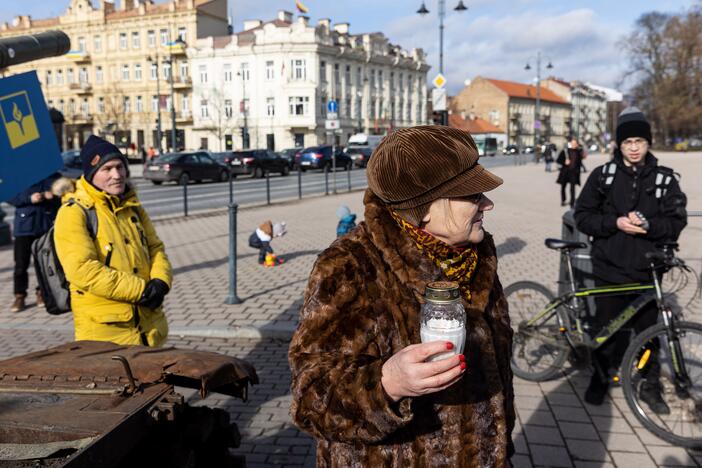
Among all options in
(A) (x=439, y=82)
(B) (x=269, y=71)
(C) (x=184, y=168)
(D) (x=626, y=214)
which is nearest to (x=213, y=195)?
(C) (x=184, y=168)

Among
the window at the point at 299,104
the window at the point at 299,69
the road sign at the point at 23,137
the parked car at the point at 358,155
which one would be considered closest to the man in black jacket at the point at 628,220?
the road sign at the point at 23,137

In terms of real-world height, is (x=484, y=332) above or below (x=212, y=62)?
below

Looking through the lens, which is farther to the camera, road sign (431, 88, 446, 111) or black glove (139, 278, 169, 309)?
→ road sign (431, 88, 446, 111)

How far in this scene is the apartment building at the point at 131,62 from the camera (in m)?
69.9

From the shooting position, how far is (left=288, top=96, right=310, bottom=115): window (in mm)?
67938

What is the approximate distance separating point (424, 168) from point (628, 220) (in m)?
2.82

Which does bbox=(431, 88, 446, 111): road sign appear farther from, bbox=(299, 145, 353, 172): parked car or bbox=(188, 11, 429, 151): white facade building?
bbox=(188, 11, 429, 151): white facade building

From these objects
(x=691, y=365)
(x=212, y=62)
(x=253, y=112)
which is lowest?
(x=691, y=365)

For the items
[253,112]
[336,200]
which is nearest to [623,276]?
[336,200]

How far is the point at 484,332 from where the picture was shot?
5.95 ft

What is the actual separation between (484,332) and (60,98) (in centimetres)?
8377

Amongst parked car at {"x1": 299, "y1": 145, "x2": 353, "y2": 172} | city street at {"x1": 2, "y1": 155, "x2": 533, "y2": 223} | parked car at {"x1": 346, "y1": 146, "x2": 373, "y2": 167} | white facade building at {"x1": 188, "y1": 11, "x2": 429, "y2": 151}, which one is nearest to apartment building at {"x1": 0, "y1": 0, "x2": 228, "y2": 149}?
white facade building at {"x1": 188, "y1": 11, "x2": 429, "y2": 151}

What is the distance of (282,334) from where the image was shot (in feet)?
19.9

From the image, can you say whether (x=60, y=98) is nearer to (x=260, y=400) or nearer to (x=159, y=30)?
(x=159, y=30)
